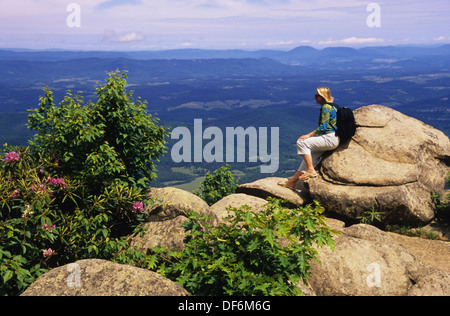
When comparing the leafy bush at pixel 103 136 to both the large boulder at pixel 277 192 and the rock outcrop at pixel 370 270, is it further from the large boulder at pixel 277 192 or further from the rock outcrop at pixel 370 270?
the large boulder at pixel 277 192

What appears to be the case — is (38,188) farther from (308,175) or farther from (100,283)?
(308,175)

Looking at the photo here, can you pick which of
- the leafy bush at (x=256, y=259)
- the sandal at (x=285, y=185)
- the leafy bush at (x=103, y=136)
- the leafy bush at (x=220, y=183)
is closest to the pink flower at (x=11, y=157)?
the leafy bush at (x=103, y=136)

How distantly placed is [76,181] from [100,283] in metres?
3.82

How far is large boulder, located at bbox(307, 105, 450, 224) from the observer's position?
12648 mm

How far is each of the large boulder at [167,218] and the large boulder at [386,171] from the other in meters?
5.23

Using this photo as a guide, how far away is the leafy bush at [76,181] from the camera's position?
7852 millimetres

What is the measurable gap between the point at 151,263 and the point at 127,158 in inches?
143

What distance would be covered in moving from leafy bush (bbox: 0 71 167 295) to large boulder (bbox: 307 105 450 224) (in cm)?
658

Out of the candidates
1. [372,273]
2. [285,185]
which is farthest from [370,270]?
[285,185]

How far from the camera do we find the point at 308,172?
14.0 m

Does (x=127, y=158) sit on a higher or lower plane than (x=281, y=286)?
higher

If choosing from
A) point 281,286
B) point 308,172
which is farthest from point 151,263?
point 308,172
